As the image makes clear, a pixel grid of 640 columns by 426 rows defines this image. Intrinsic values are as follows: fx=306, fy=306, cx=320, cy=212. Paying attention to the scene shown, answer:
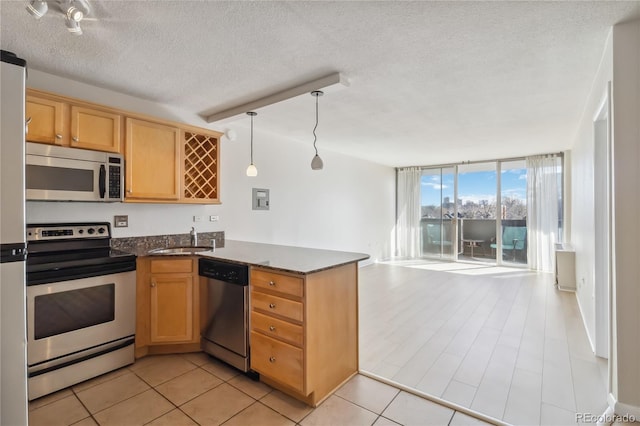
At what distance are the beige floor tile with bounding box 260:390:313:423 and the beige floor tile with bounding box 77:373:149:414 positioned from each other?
92 centimetres

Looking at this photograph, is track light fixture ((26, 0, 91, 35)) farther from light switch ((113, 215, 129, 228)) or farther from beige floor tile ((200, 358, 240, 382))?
beige floor tile ((200, 358, 240, 382))

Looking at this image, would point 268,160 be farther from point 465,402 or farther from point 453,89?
point 465,402

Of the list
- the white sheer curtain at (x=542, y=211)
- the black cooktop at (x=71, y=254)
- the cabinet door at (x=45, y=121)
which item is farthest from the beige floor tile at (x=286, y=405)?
the white sheer curtain at (x=542, y=211)

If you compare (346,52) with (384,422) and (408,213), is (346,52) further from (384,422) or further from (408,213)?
(408,213)

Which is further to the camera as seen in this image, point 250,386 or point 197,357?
point 197,357

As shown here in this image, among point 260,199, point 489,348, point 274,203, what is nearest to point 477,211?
point 489,348

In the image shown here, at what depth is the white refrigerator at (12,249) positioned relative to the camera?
140 centimetres

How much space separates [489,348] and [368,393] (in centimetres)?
141

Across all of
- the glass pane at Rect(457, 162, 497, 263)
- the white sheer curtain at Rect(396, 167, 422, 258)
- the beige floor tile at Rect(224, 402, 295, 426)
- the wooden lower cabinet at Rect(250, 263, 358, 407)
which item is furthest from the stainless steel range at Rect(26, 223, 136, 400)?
the glass pane at Rect(457, 162, 497, 263)

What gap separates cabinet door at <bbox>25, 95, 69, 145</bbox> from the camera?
2299 mm

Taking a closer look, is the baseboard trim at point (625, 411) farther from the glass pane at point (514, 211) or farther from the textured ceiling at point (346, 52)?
the glass pane at point (514, 211)

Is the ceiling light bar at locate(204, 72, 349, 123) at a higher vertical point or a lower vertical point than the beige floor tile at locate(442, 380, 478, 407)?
higher

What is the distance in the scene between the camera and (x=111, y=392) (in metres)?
2.18

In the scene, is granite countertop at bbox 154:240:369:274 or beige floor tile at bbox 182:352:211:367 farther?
beige floor tile at bbox 182:352:211:367
